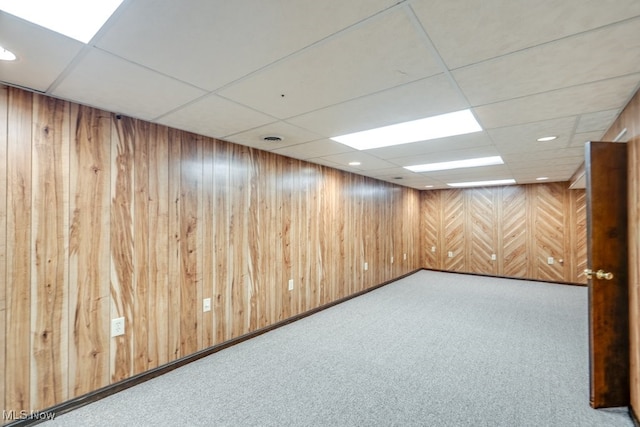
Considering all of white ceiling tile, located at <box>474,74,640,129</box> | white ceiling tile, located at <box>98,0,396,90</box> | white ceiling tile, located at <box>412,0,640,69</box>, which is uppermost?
white ceiling tile, located at <box>98,0,396,90</box>

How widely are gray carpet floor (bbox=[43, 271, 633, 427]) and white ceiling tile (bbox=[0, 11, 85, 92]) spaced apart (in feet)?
7.18

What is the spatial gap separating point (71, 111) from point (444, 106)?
8.86 feet

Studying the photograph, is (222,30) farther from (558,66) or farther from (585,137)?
(585,137)

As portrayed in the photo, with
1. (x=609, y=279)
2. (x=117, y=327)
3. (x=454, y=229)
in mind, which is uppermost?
(x=454, y=229)

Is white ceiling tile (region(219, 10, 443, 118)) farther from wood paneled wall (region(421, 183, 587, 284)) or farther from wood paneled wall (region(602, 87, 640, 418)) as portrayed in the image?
wood paneled wall (region(421, 183, 587, 284))

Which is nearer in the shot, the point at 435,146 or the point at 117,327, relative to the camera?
the point at 117,327

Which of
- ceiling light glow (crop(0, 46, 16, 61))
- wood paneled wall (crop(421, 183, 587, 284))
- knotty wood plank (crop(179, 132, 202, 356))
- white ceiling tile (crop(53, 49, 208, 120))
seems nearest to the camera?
ceiling light glow (crop(0, 46, 16, 61))

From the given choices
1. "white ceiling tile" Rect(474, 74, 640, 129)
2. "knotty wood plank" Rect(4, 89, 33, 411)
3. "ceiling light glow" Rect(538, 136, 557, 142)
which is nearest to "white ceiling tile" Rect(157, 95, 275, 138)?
"knotty wood plank" Rect(4, 89, 33, 411)

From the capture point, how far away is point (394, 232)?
21.0ft

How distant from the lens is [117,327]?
88.0 inches

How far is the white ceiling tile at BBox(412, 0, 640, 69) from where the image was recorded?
108cm

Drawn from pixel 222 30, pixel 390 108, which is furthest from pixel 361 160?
pixel 222 30

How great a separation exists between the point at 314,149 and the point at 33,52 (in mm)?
2375

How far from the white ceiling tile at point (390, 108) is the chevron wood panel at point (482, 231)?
5.61 meters
